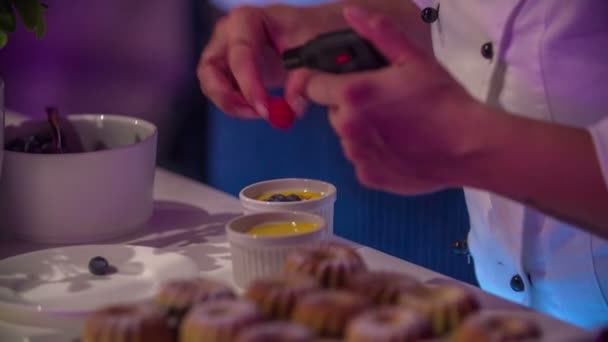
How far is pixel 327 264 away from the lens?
2.03 feet

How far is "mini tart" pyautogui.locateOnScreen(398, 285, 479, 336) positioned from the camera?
0.55 metres

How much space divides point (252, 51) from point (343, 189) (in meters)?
0.89

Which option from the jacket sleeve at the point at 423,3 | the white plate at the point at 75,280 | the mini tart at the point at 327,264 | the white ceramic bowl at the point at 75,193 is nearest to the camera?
the mini tart at the point at 327,264

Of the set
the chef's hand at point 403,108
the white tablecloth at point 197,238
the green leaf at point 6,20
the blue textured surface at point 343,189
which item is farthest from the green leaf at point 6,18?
the blue textured surface at point 343,189

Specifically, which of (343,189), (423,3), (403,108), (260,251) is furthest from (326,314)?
(343,189)

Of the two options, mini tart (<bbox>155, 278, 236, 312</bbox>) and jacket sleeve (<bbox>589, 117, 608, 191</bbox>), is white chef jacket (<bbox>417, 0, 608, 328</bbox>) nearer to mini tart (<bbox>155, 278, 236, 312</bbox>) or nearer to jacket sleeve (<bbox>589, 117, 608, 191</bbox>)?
jacket sleeve (<bbox>589, 117, 608, 191</bbox>)

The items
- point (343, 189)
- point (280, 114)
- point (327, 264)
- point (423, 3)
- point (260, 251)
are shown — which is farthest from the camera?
point (343, 189)

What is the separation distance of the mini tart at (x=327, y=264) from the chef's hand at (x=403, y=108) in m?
0.08

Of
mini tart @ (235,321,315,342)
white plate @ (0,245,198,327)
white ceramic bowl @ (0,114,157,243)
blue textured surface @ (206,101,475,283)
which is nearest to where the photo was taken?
mini tart @ (235,321,315,342)

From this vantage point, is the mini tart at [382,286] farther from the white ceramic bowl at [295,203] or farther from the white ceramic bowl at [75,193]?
the white ceramic bowl at [75,193]

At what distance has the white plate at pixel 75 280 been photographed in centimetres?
75

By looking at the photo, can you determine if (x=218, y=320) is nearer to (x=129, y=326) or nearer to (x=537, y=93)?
(x=129, y=326)

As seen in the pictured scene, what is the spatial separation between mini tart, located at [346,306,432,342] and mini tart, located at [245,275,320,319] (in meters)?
0.05

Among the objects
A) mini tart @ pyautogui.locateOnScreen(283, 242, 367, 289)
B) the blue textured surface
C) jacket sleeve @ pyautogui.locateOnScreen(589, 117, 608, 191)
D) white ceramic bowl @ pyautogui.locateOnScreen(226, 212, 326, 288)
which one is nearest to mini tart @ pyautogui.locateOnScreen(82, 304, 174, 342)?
mini tart @ pyautogui.locateOnScreen(283, 242, 367, 289)
